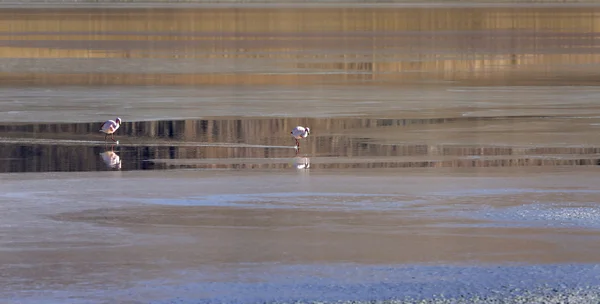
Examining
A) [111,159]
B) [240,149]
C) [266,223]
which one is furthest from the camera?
[240,149]

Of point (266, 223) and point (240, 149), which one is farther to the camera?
point (240, 149)

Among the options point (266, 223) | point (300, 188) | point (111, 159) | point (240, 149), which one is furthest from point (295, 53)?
point (266, 223)

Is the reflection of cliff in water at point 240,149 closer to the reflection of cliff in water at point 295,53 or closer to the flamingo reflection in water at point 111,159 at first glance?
the flamingo reflection in water at point 111,159

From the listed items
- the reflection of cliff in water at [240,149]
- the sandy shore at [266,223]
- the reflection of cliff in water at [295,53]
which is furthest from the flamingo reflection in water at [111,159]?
the reflection of cliff in water at [295,53]

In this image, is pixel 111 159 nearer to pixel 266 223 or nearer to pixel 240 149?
pixel 240 149

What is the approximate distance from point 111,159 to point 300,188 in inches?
107

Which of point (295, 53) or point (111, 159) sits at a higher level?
point (295, 53)

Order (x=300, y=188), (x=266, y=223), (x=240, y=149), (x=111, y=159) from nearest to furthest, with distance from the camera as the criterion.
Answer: (x=266, y=223) → (x=300, y=188) → (x=111, y=159) → (x=240, y=149)

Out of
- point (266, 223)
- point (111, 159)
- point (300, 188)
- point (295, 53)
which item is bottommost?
point (266, 223)

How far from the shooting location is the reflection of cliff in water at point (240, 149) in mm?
11961

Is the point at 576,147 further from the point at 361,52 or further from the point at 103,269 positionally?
the point at 361,52

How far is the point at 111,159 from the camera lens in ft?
40.6

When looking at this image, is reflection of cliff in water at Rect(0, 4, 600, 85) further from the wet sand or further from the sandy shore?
the sandy shore

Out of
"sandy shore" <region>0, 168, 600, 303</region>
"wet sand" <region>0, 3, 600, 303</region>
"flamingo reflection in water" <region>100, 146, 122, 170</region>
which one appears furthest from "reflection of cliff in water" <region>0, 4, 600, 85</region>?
"sandy shore" <region>0, 168, 600, 303</region>
